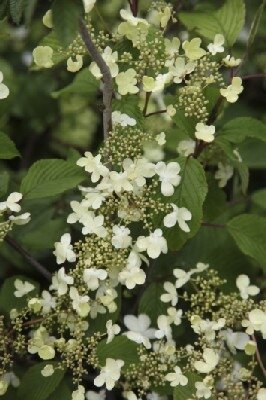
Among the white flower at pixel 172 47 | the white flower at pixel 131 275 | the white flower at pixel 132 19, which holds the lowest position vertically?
the white flower at pixel 131 275

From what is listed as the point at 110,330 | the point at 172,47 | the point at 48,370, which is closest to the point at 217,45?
the point at 172,47

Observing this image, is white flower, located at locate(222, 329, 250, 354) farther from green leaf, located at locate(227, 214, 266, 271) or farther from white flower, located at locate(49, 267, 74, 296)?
white flower, located at locate(49, 267, 74, 296)

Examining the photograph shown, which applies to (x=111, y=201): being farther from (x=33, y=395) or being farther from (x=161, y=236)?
(x=33, y=395)

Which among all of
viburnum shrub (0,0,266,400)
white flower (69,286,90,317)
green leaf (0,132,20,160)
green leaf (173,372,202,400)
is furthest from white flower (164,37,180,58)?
green leaf (173,372,202,400)

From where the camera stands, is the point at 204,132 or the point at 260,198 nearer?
the point at 204,132

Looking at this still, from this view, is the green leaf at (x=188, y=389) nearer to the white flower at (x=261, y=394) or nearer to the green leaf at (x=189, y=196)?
the white flower at (x=261, y=394)

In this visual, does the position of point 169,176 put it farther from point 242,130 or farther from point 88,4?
point 88,4

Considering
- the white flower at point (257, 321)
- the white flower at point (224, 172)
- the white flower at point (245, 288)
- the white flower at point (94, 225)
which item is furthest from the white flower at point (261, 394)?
the white flower at point (224, 172)
